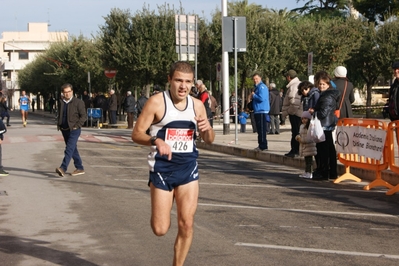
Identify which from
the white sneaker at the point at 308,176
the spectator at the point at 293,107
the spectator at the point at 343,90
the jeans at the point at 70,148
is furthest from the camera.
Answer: the spectator at the point at 293,107

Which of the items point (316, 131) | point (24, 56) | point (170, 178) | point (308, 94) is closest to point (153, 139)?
point (170, 178)

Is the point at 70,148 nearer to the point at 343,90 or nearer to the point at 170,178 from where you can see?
the point at 343,90

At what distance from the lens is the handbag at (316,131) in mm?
12500

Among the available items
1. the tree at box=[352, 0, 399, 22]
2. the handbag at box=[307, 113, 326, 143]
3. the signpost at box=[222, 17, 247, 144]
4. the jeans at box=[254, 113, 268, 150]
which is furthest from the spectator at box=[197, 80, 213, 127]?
the tree at box=[352, 0, 399, 22]

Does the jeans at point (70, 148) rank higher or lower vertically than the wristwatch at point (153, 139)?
lower

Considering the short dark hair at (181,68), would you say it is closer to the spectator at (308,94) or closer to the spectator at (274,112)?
the spectator at (308,94)

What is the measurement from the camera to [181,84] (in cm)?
563

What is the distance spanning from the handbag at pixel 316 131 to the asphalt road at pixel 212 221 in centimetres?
78

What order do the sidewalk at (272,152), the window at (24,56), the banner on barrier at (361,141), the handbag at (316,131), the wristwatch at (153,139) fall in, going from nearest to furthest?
the wristwatch at (153,139), the banner on barrier at (361,141), the handbag at (316,131), the sidewalk at (272,152), the window at (24,56)

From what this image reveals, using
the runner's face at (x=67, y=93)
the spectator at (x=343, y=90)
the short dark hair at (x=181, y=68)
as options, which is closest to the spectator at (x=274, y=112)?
the spectator at (x=343, y=90)

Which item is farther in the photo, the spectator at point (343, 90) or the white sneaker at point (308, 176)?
the spectator at point (343, 90)

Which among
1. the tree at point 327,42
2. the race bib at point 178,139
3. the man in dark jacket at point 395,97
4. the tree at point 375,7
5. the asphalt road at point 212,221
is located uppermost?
the tree at point 375,7

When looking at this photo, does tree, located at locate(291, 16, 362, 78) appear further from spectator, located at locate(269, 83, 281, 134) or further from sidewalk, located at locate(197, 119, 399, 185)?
sidewalk, located at locate(197, 119, 399, 185)

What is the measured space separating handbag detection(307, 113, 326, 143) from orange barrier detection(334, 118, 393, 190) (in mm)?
652
